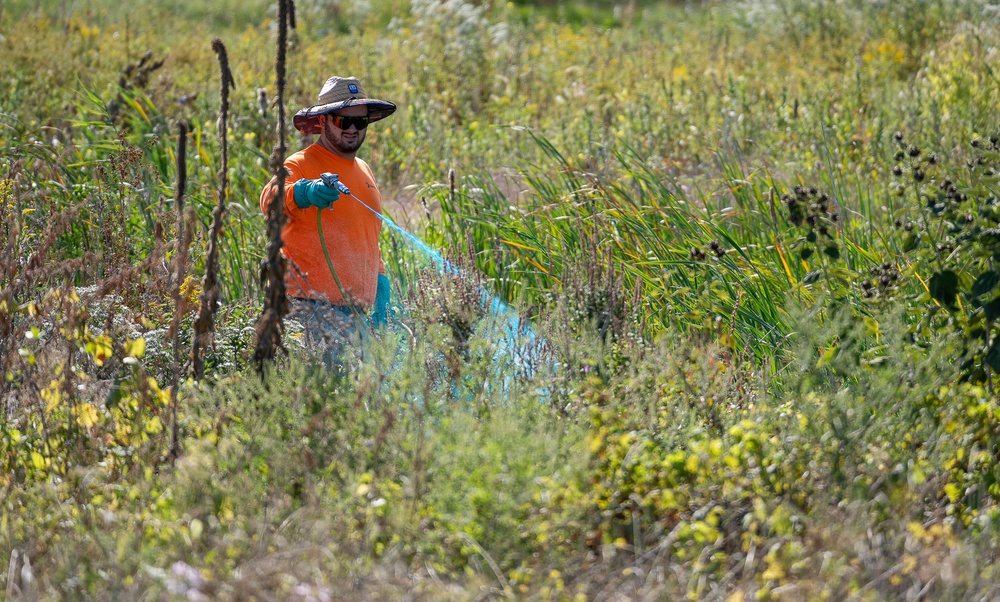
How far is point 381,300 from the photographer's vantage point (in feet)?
15.0

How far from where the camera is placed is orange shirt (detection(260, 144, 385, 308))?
13.9 ft

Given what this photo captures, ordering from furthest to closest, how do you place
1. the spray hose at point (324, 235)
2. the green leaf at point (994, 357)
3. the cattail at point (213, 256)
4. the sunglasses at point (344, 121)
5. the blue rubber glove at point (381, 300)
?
the blue rubber glove at point (381, 300) < the sunglasses at point (344, 121) < the spray hose at point (324, 235) < the cattail at point (213, 256) < the green leaf at point (994, 357)

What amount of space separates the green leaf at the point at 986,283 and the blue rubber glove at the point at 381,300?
2324 millimetres

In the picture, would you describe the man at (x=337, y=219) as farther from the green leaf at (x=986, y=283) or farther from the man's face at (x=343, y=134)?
the green leaf at (x=986, y=283)

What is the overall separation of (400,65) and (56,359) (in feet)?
21.7

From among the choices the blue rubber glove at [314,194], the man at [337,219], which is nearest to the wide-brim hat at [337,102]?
the man at [337,219]

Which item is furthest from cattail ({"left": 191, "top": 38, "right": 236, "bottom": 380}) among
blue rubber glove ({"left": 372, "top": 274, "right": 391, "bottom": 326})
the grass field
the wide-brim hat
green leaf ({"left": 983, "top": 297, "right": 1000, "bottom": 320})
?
green leaf ({"left": 983, "top": 297, "right": 1000, "bottom": 320})

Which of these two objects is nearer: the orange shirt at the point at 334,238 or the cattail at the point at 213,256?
the cattail at the point at 213,256

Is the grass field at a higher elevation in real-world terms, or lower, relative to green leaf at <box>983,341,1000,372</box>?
lower

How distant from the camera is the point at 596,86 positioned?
8914 millimetres

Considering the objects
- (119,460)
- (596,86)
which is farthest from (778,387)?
(596,86)

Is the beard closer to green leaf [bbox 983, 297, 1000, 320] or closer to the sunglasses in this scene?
the sunglasses

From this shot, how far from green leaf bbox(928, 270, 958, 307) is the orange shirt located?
2134mm

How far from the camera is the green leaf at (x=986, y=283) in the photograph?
3.06 meters
